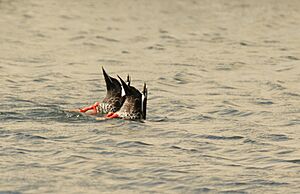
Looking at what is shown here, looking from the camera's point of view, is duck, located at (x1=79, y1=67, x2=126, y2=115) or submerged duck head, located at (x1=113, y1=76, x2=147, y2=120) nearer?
submerged duck head, located at (x1=113, y1=76, x2=147, y2=120)

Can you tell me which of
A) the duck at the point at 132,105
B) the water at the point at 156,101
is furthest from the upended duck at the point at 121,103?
the water at the point at 156,101

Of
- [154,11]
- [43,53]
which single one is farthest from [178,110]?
[154,11]

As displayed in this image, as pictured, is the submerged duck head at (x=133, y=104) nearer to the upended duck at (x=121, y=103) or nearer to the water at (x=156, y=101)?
the upended duck at (x=121, y=103)

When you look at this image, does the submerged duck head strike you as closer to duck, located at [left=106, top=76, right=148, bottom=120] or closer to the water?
duck, located at [left=106, top=76, right=148, bottom=120]

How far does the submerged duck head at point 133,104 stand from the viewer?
14.3 metres

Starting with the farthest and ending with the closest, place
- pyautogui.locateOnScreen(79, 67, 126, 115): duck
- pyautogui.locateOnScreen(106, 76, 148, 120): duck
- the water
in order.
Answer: pyautogui.locateOnScreen(79, 67, 126, 115): duck < pyautogui.locateOnScreen(106, 76, 148, 120): duck < the water

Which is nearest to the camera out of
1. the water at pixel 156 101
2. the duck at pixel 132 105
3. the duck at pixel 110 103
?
the water at pixel 156 101

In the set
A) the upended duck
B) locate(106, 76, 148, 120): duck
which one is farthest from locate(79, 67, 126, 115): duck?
locate(106, 76, 148, 120): duck

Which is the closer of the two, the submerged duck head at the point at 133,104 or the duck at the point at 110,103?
the submerged duck head at the point at 133,104

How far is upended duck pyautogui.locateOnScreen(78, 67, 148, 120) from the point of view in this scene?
14.4 m

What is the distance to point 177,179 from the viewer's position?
1113 centimetres

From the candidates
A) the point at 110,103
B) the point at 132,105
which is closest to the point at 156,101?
the point at 110,103

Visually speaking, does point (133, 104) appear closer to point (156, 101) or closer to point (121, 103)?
point (121, 103)

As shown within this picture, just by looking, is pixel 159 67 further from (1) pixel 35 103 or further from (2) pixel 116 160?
(2) pixel 116 160
